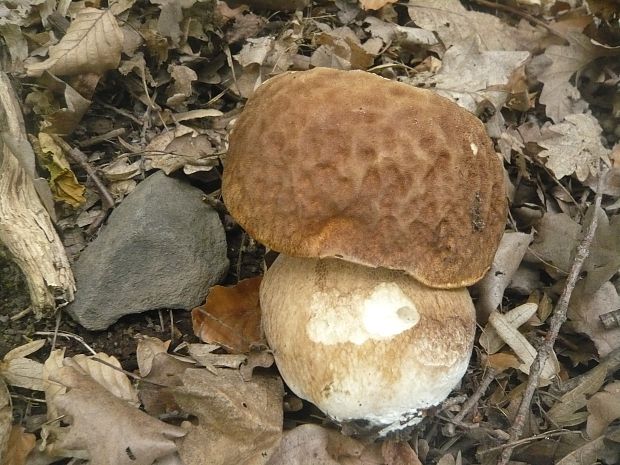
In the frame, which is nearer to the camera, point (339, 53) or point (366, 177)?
point (366, 177)

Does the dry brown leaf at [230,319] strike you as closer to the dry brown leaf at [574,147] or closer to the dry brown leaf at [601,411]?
the dry brown leaf at [601,411]

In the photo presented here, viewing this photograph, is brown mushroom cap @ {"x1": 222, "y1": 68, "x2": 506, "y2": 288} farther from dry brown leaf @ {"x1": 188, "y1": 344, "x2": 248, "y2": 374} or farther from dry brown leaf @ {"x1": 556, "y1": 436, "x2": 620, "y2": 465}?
dry brown leaf @ {"x1": 556, "y1": 436, "x2": 620, "y2": 465}

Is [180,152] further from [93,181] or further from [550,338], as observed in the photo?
[550,338]

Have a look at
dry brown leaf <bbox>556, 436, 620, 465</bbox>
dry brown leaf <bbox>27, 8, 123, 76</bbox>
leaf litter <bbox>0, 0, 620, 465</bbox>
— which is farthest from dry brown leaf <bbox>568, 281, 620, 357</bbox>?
dry brown leaf <bbox>27, 8, 123, 76</bbox>

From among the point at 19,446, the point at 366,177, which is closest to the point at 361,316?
the point at 366,177

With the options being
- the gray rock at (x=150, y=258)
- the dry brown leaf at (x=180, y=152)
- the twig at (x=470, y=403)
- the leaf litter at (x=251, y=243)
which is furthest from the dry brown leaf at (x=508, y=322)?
the dry brown leaf at (x=180, y=152)

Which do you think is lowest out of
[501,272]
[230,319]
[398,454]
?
[398,454]

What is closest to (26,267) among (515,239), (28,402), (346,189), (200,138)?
(28,402)
